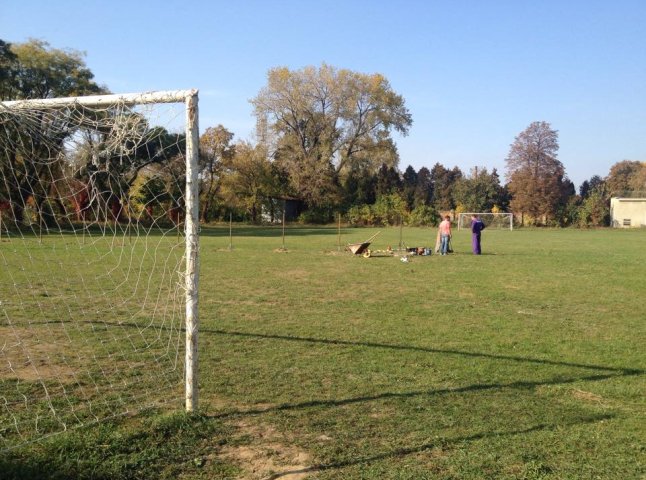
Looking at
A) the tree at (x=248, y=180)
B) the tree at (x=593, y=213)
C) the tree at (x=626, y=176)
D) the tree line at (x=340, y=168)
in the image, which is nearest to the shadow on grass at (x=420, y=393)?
the tree line at (x=340, y=168)

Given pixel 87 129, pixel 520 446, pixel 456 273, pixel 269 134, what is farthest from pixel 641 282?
pixel 269 134

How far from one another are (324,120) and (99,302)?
163 ft

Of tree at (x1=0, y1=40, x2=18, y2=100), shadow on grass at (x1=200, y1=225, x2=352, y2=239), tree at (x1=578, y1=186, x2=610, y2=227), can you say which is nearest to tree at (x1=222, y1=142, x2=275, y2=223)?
shadow on grass at (x1=200, y1=225, x2=352, y2=239)

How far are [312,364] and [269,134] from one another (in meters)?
54.3

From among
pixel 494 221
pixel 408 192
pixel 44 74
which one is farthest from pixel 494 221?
pixel 44 74

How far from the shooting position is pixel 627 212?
205 feet

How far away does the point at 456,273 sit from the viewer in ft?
49.7

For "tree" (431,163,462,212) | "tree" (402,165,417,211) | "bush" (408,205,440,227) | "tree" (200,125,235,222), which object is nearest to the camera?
"tree" (200,125,235,222)

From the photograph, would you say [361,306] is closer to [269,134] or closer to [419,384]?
[419,384]

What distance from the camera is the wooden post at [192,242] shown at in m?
4.43

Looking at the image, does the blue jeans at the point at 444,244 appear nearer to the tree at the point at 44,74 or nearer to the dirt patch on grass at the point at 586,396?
the dirt patch on grass at the point at 586,396

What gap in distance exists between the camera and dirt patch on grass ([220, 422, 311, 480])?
3645 millimetres

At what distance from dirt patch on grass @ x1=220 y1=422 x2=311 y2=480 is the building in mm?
66589

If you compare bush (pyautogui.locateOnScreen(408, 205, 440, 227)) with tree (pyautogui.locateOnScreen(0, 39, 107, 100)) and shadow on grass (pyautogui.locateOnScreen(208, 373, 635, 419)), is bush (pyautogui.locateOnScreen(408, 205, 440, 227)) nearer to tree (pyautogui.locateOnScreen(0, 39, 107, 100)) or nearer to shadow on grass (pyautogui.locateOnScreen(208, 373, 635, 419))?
tree (pyautogui.locateOnScreen(0, 39, 107, 100))
